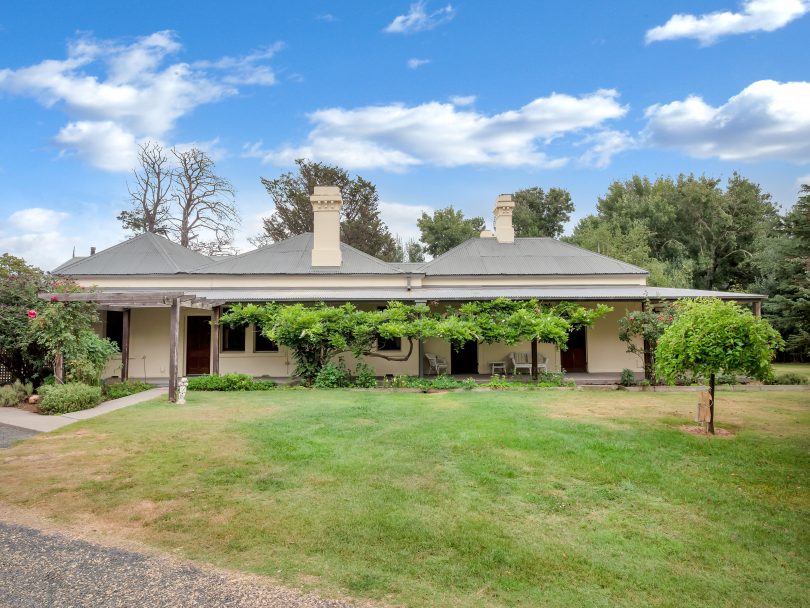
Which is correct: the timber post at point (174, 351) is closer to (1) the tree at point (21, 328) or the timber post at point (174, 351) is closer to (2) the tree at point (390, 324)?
(2) the tree at point (390, 324)

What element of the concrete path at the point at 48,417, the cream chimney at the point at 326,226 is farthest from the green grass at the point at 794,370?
the concrete path at the point at 48,417

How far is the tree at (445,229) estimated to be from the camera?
125 feet

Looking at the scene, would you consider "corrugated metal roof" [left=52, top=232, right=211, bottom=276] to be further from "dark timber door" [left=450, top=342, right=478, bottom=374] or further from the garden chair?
"dark timber door" [left=450, top=342, right=478, bottom=374]

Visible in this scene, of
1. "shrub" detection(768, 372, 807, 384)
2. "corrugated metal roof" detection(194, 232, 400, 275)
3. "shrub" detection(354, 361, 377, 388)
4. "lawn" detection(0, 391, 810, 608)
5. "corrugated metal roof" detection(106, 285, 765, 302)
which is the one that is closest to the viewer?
"lawn" detection(0, 391, 810, 608)

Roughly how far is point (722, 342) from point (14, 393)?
44.5 feet

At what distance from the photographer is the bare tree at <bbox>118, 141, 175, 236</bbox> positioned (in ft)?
94.3

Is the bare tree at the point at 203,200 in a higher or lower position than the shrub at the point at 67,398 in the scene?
higher

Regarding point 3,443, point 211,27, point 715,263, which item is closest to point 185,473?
point 3,443

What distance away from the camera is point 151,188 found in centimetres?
2917

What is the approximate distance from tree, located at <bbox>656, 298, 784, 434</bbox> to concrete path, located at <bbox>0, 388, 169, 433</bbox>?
1019cm

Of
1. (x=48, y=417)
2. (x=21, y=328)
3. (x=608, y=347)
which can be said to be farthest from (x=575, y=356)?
(x=21, y=328)

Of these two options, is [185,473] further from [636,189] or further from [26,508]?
[636,189]

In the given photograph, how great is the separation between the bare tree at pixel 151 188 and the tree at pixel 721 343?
98.0ft

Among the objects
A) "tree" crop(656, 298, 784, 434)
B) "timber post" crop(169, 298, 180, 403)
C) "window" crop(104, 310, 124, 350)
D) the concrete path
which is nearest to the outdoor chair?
"tree" crop(656, 298, 784, 434)
